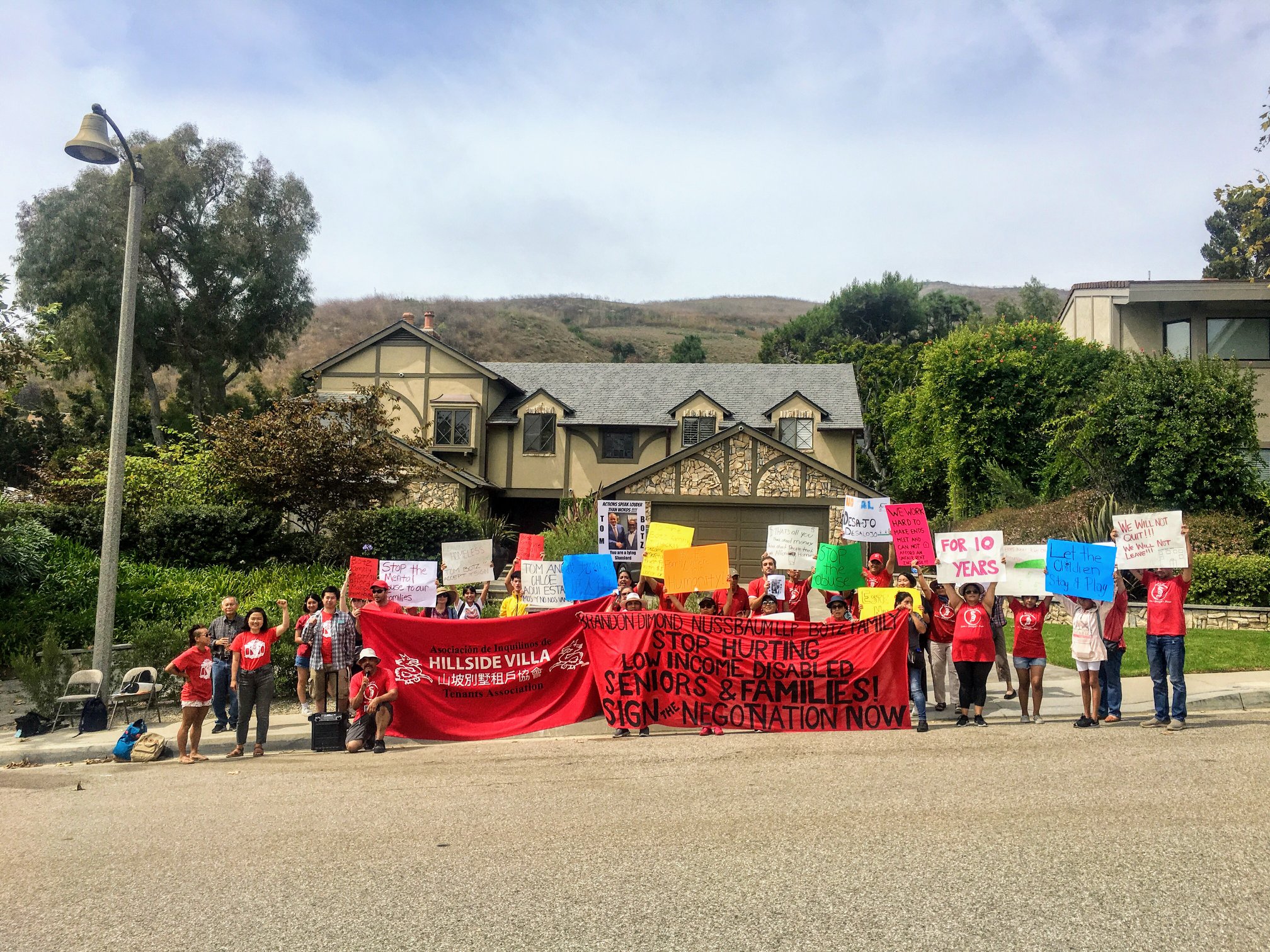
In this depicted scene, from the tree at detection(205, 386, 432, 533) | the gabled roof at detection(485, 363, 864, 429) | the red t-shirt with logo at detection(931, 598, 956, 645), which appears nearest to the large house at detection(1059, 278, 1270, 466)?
the gabled roof at detection(485, 363, 864, 429)

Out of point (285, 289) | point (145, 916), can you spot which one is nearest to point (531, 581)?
point (145, 916)

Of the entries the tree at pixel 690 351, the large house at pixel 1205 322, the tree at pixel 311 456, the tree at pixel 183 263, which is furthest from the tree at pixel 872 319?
the tree at pixel 311 456

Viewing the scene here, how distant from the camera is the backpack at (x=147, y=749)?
35.1 feet

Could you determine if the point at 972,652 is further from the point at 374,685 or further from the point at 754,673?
the point at 374,685

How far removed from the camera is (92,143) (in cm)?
1139

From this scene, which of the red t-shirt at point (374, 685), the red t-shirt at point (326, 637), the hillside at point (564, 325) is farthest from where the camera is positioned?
the hillside at point (564, 325)

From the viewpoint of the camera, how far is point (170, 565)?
792 inches

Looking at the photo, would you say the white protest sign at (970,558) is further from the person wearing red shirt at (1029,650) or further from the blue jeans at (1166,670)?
the blue jeans at (1166,670)

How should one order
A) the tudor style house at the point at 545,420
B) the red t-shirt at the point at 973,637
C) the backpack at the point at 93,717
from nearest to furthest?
the red t-shirt at the point at 973,637 < the backpack at the point at 93,717 < the tudor style house at the point at 545,420

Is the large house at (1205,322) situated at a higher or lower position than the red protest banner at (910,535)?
higher

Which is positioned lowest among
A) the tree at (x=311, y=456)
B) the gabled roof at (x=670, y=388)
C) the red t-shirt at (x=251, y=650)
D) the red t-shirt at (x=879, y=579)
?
the red t-shirt at (x=251, y=650)

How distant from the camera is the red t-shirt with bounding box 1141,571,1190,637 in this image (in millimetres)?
10352

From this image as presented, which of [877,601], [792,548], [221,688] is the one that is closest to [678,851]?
[877,601]

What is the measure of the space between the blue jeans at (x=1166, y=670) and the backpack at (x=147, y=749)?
10.7 meters
